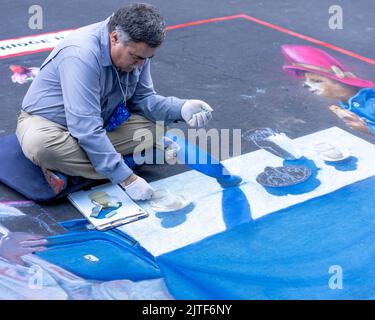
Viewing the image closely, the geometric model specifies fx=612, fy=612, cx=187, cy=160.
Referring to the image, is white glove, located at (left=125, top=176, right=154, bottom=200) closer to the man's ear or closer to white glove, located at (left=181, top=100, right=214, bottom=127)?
white glove, located at (left=181, top=100, right=214, bottom=127)

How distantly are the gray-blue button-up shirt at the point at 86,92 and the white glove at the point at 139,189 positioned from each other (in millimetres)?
58

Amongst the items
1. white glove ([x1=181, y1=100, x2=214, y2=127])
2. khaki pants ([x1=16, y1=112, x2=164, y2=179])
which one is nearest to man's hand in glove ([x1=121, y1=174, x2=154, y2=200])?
khaki pants ([x1=16, y1=112, x2=164, y2=179])

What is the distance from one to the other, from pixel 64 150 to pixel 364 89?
2266 millimetres

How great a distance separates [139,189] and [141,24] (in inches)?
30.2

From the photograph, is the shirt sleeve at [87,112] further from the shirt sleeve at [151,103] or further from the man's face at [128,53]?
the shirt sleeve at [151,103]

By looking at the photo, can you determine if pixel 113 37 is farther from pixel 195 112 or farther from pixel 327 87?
pixel 327 87

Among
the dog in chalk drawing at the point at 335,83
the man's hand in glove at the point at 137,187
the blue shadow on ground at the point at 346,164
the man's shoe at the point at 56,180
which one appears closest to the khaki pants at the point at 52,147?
the man's shoe at the point at 56,180

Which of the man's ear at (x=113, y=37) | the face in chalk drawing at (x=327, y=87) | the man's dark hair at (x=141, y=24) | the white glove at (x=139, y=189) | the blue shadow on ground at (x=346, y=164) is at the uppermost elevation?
the man's dark hair at (x=141, y=24)

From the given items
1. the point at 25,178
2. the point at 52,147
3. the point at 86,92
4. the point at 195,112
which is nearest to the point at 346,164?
the point at 195,112

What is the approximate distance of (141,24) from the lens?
8.74 feet

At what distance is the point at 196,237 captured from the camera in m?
2.76

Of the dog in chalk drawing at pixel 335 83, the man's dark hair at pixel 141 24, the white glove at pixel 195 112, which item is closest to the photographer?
the man's dark hair at pixel 141 24

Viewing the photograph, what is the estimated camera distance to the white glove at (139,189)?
289 centimetres

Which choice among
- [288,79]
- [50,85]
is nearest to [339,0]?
[288,79]
